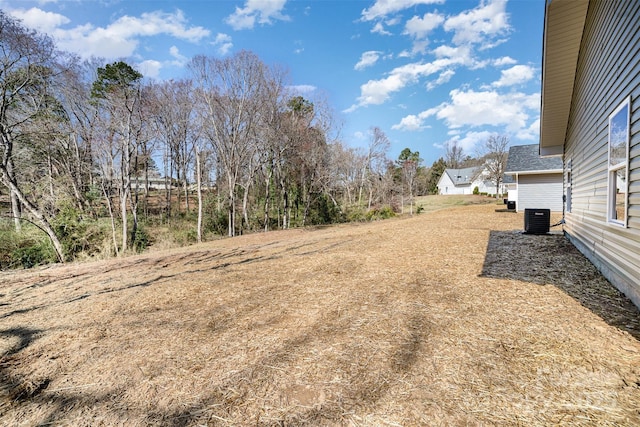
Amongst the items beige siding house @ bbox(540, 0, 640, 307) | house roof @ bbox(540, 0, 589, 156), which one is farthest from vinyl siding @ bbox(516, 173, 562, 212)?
beige siding house @ bbox(540, 0, 640, 307)

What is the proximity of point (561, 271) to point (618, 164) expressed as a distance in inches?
71.4

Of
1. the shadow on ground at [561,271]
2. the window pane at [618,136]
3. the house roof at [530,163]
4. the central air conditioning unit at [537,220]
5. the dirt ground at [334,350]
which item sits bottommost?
the dirt ground at [334,350]

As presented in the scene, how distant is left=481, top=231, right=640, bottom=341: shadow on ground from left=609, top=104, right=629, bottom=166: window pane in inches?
67.5

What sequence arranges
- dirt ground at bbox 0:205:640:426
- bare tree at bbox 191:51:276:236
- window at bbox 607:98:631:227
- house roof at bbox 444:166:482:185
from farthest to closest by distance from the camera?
house roof at bbox 444:166:482:185
bare tree at bbox 191:51:276:236
window at bbox 607:98:631:227
dirt ground at bbox 0:205:640:426

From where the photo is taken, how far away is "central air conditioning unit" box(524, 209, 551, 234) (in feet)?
26.6

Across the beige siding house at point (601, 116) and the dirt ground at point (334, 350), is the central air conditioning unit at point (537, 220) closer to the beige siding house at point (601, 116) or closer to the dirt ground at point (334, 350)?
the beige siding house at point (601, 116)

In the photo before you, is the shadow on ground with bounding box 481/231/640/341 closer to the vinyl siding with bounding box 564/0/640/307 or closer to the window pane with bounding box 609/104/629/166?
the vinyl siding with bounding box 564/0/640/307

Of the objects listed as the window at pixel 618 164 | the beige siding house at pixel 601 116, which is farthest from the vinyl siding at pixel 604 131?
the window at pixel 618 164

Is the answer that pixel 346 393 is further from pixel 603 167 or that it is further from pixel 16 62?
pixel 16 62

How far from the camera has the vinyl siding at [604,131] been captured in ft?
10.6

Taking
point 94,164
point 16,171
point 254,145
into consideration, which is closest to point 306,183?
point 254,145

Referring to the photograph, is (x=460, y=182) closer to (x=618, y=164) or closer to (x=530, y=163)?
(x=530, y=163)

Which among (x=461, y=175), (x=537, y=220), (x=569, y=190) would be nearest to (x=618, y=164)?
Result: (x=537, y=220)

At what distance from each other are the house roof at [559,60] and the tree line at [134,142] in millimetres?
12611
